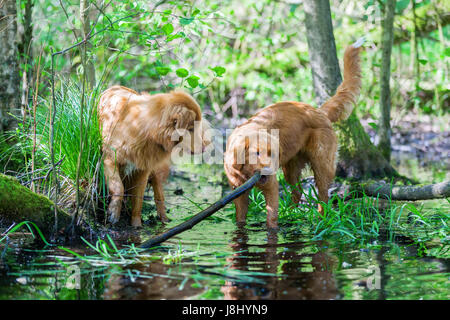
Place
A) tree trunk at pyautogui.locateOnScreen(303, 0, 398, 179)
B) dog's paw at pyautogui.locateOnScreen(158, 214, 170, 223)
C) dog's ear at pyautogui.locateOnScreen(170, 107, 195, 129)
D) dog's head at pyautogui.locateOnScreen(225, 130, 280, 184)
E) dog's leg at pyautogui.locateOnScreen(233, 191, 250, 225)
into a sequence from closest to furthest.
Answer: dog's ear at pyautogui.locateOnScreen(170, 107, 195, 129) < dog's head at pyautogui.locateOnScreen(225, 130, 280, 184) < dog's leg at pyautogui.locateOnScreen(233, 191, 250, 225) < dog's paw at pyautogui.locateOnScreen(158, 214, 170, 223) < tree trunk at pyautogui.locateOnScreen(303, 0, 398, 179)

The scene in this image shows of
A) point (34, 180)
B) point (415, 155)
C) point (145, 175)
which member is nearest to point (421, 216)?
point (145, 175)

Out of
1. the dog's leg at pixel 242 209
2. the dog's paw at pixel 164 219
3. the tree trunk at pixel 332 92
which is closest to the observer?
the dog's leg at pixel 242 209

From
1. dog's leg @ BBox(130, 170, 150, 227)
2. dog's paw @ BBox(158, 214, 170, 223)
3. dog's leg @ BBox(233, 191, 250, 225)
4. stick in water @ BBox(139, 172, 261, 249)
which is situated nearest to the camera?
stick in water @ BBox(139, 172, 261, 249)

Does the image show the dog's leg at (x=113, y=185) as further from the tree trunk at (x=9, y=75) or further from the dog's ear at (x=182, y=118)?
the tree trunk at (x=9, y=75)

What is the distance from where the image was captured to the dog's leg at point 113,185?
5562 millimetres

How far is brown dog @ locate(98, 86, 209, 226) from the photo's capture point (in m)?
5.32

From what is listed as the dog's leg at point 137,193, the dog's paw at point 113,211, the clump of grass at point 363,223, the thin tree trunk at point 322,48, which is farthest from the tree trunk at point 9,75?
the thin tree trunk at point 322,48

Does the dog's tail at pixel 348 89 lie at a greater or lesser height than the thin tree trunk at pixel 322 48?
lesser

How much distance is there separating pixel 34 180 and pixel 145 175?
3.83ft

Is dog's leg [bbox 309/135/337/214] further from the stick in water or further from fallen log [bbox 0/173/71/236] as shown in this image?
fallen log [bbox 0/173/71/236]

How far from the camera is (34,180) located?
541 centimetres

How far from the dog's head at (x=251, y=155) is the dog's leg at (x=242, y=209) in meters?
0.42

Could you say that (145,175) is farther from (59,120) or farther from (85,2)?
(85,2)

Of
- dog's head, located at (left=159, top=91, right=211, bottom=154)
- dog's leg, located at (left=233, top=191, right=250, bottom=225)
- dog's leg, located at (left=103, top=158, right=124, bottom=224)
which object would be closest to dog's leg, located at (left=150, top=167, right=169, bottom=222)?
dog's leg, located at (left=103, top=158, right=124, bottom=224)
